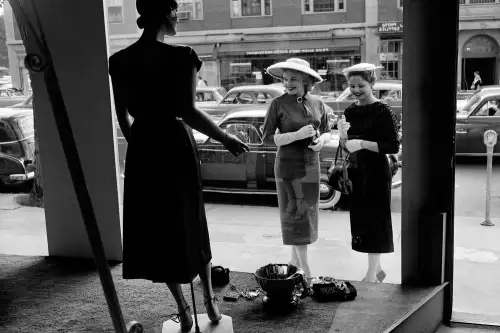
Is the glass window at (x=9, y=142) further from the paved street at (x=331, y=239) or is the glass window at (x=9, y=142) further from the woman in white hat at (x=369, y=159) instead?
the woman in white hat at (x=369, y=159)

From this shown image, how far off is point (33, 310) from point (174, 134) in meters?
1.49

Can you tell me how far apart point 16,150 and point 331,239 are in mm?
3369

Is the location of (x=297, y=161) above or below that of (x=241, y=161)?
above

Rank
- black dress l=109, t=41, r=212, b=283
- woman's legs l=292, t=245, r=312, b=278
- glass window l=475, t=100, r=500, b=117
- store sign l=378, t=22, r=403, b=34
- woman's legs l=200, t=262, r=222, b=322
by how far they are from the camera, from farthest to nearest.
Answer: glass window l=475, t=100, r=500, b=117, woman's legs l=292, t=245, r=312, b=278, store sign l=378, t=22, r=403, b=34, woman's legs l=200, t=262, r=222, b=322, black dress l=109, t=41, r=212, b=283

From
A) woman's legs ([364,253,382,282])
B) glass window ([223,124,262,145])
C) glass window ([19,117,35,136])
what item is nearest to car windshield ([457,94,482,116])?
woman's legs ([364,253,382,282])

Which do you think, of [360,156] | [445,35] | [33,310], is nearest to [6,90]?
[33,310]

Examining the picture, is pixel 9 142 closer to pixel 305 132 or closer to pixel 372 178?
pixel 305 132

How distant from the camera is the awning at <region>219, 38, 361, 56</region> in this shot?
351 cm

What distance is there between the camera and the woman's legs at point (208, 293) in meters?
2.38

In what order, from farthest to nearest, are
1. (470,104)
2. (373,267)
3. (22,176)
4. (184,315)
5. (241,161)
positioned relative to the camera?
(22,176) < (241,161) < (470,104) < (373,267) < (184,315)

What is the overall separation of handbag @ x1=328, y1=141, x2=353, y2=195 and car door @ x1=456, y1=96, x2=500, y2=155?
6.97 ft

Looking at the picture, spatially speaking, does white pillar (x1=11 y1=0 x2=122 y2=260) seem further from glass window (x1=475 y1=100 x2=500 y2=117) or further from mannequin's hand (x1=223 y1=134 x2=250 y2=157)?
glass window (x1=475 y1=100 x2=500 y2=117)

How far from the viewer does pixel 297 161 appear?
10.5 ft

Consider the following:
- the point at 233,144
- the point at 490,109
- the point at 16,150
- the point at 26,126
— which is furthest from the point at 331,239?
the point at 16,150
